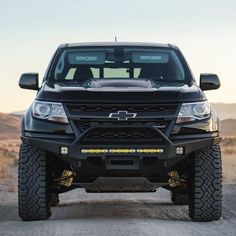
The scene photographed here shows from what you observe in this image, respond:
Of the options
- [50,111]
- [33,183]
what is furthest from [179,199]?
[50,111]

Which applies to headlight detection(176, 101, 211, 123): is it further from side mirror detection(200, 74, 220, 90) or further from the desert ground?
the desert ground

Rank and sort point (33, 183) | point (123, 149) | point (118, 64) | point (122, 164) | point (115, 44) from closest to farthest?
point (123, 149), point (122, 164), point (33, 183), point (118, 64), point (115, 44)

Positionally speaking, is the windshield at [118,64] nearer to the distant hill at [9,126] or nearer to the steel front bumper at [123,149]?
the steel front bumper at [123,149]

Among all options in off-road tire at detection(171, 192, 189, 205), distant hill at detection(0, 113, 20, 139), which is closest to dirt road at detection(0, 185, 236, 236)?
off-road tire at detection(171, 192, 189, 205)

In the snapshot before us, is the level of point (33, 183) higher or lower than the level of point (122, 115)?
lower

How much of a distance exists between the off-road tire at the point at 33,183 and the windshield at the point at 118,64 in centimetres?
131

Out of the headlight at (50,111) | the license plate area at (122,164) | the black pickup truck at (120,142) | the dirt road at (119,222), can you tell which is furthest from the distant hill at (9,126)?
the license plate area at (122,164)

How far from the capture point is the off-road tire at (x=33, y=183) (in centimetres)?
883

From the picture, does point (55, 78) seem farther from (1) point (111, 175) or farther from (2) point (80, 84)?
(1) point (111, 175)

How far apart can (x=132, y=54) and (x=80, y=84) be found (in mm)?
1341

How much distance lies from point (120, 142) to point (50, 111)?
33.9 inches

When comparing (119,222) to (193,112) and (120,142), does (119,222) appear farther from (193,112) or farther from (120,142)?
(193,112)

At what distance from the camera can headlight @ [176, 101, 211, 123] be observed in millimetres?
8578

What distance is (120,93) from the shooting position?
8633mm
